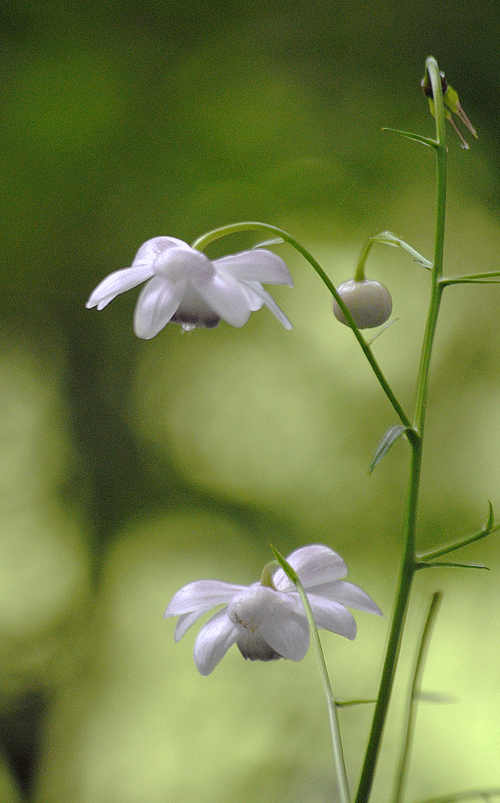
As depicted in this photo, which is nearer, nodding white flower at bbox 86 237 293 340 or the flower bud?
nodding white flower at bbox 86 237 293 340

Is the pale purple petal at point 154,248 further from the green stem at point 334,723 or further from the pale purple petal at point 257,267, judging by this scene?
the green stem at point 334,723

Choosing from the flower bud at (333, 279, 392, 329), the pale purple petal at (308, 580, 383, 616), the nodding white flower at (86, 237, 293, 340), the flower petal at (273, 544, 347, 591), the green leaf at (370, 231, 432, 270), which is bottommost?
the pale purple petal at (308, 580, 383, 616)

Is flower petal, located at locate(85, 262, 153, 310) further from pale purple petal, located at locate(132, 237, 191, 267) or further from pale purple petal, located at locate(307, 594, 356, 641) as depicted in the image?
pale purple petal, located at locate(307, 594, 356, 641)

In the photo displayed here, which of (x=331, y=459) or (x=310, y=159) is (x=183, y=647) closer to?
(x=331, y=459)

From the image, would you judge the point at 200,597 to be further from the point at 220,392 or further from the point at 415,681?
the point at 220,392

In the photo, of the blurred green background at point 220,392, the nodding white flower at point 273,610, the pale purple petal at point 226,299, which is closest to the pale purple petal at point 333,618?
the nodding white flower at point 273,610

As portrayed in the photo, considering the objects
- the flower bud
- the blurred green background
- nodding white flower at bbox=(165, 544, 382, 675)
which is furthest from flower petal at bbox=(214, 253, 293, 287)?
the blurred green background
